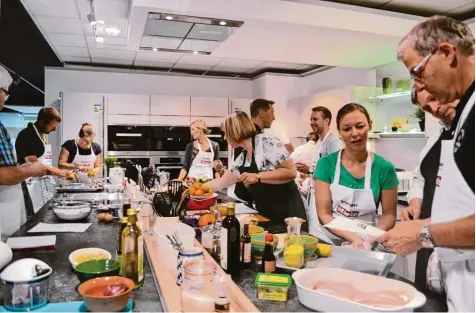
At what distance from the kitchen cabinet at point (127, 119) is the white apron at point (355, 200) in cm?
461

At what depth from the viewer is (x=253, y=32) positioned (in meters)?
3.73

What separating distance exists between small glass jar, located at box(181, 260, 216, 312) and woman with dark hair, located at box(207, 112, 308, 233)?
5.02 ft

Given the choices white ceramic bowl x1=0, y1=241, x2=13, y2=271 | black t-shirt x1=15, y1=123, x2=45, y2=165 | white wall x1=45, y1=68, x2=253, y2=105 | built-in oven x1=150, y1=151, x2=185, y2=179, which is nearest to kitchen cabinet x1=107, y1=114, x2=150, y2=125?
built-in oven x1=150, y1=151, x2=185, y2=179

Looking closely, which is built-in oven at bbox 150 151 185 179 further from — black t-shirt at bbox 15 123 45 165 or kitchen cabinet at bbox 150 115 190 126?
black t-shirt at bbox 15 123 45 165

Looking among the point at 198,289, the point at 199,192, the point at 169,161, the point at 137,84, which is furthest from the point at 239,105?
the point at 198,289

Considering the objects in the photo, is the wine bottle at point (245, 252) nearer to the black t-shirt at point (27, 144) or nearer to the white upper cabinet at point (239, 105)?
the black t-shirt at point (27, 144)

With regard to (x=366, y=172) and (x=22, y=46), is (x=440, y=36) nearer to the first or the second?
(x=366, y=172)

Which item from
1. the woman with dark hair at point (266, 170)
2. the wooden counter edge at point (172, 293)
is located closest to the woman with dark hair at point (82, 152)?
the woman with dark hair at point (266, 170)

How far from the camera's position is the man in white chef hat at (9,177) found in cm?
240

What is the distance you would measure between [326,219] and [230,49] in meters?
2.78

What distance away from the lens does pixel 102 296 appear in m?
1.12

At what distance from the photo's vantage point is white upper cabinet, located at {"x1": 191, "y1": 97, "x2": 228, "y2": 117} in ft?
21.4

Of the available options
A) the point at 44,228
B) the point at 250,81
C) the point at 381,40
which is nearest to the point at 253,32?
the point at 381,40

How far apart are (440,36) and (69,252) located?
166 centimetres
